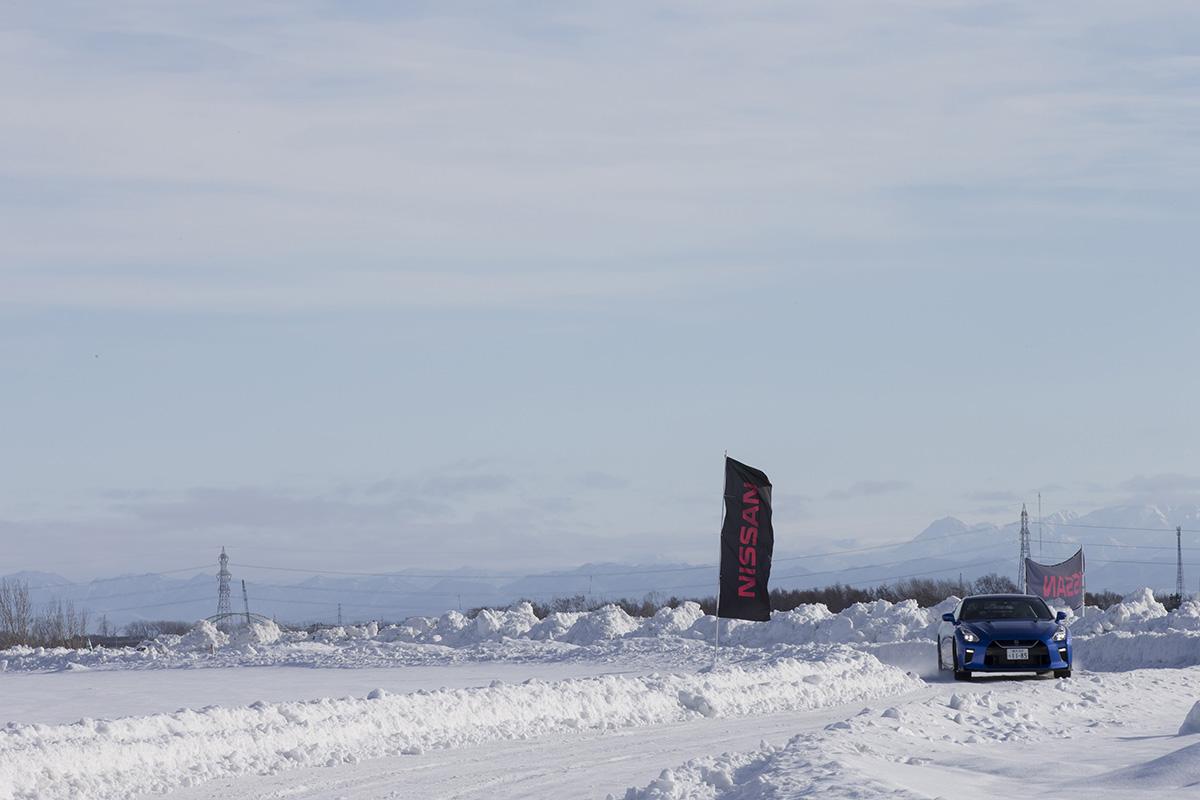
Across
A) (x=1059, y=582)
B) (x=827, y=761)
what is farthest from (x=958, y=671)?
(x=1059, y=582)

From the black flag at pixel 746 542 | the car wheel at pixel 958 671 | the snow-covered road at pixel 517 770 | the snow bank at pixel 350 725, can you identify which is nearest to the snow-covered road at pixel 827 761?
the snow-covered road at pixel 517 770

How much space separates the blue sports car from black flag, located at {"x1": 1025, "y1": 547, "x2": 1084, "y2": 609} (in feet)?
56.7

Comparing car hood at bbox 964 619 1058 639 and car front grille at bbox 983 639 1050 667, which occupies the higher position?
car hood at bbox 964 619 1058 639

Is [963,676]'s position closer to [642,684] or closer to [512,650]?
[642,684]

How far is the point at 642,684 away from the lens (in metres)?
20.7

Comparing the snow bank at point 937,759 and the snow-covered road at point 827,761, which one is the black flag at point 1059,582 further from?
the snow bank at point 937,759

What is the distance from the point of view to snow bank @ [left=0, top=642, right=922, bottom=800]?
1339cm

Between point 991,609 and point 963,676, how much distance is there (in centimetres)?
135

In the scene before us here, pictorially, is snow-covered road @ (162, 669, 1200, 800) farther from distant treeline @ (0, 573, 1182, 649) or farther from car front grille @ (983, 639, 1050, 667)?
distant treeline @ (0, 573, 1182, 649)

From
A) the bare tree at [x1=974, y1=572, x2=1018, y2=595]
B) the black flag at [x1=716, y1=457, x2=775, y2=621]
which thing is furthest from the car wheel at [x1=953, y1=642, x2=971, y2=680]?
the bare tree at [x1=974, y1=572, x2=1018, y2=595]

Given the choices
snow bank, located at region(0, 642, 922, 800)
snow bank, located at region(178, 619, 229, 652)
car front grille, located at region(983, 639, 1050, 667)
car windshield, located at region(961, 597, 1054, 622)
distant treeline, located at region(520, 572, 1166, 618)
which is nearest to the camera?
snow bank, located at region(0, 642, 922, 800)

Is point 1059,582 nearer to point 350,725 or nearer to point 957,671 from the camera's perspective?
point 957,671

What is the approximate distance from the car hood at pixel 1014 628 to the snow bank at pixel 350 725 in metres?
2.12

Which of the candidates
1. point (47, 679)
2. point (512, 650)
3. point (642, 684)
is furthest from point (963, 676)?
point (47, 679)
